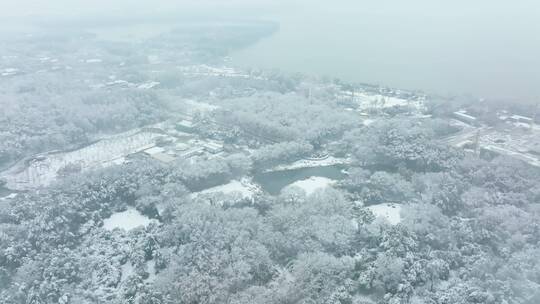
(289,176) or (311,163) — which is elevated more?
(311,163)

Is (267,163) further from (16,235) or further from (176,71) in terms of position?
(176,71)

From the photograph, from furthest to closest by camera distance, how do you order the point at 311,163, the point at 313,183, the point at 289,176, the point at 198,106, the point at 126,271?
the point at 198,106
the point at 311,163
the point at 289,176
the point at 313,183
the point at 126,271

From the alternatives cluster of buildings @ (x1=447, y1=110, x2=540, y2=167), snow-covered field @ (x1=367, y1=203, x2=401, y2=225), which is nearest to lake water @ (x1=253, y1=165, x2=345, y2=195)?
snow-covered field @ (x1=367, y1=203, x2=401, y2=225)

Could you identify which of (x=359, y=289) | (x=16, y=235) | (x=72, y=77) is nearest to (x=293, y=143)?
(x=359, y=289)

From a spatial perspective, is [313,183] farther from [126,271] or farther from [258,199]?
[126,271]

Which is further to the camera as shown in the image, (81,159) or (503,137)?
(503,137)

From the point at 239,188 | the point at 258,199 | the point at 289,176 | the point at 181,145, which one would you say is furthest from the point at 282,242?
the point at 181,145
